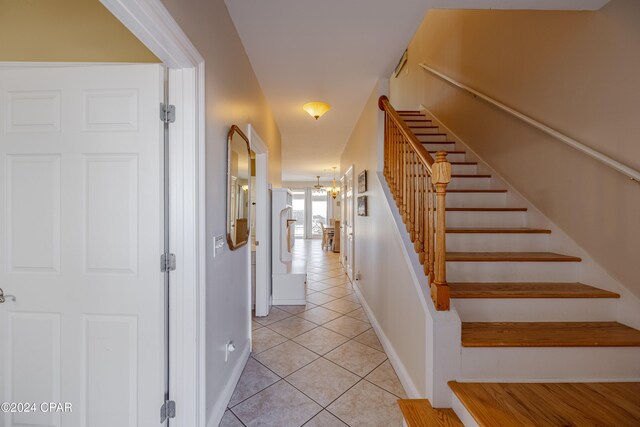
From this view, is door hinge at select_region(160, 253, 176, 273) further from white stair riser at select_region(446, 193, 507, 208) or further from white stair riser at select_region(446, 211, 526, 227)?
white stair riser at select_region(446, 193, 507, 208)

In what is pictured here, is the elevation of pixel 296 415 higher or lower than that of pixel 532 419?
lower

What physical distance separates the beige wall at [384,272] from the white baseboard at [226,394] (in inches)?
49.4

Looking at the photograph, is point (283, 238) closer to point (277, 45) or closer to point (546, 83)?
point (277, 45)

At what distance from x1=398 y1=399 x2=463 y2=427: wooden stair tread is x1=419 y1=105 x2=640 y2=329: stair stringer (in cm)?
128

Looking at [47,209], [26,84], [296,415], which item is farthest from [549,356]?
[26,84]

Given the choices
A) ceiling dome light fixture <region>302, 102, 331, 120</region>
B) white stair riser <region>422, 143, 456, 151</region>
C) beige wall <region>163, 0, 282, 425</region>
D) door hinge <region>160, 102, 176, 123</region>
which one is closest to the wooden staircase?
beige wall <region>163, 0, 282, 425</region>

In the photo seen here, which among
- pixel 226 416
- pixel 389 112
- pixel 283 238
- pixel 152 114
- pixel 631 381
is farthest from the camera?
pixel 283 238

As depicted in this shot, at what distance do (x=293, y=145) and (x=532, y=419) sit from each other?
542cm

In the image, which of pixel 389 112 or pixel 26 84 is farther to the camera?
pixel 389 112

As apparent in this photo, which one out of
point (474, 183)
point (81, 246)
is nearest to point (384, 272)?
point (474, 183)

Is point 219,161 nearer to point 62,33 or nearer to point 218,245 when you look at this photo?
point 218,245

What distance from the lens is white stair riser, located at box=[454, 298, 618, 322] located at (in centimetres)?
168

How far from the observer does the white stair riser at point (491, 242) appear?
7.20ft

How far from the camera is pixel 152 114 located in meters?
1.32
